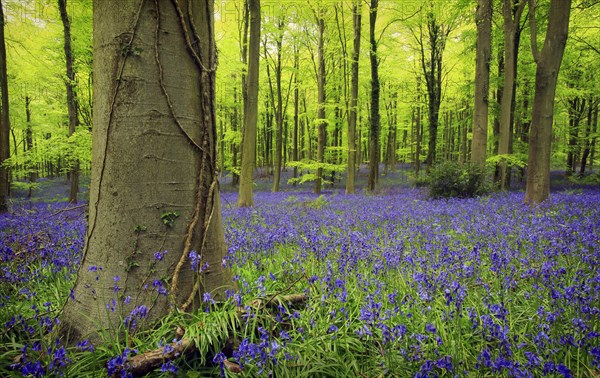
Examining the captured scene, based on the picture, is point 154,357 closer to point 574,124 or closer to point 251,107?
point 251,107

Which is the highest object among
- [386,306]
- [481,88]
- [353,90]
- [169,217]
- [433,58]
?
[433,58]

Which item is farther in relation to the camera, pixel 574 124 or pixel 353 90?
pixel 574 124

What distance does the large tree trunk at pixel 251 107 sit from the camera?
31.8 ft

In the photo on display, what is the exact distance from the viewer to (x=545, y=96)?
8055mm

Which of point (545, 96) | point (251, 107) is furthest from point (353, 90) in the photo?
point (545, 96)

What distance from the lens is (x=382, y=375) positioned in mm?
2018

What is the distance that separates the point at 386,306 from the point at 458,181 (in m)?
10.2

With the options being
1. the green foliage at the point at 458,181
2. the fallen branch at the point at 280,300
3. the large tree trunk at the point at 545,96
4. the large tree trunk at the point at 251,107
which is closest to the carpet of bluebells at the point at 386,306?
the fallen branch at the point at 280,300

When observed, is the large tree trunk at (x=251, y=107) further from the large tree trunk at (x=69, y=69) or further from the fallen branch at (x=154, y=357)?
the fallen branch at (x=154, y=357)

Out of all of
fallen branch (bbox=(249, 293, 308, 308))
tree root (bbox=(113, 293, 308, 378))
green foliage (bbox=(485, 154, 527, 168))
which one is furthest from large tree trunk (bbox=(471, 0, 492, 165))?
tree root (bbox=(113, 293, 308, 378))

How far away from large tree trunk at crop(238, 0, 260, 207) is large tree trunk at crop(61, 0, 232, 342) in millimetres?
7668

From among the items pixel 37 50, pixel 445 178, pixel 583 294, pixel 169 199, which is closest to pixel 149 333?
pixel 169 199

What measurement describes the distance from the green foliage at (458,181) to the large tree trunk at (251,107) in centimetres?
681

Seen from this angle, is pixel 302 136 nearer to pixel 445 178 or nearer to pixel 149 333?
pixel 445 178
